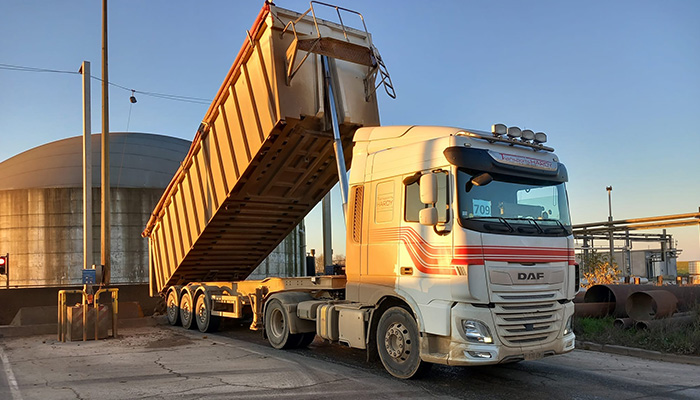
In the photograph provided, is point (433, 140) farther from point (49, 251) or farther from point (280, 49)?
point (49, 251)

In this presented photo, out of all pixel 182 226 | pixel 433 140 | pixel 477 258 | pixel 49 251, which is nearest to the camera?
pixel 477 258

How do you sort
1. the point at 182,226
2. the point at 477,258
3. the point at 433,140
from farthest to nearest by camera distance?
the point at 182,226
the point at 433,140
the point at 477,258

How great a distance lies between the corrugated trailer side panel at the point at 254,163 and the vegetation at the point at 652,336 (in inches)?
231

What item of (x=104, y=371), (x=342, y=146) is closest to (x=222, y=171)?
(x=342, y=146)

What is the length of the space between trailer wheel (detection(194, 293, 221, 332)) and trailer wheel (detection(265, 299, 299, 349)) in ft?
9.77

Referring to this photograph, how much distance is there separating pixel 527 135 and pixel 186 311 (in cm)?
998

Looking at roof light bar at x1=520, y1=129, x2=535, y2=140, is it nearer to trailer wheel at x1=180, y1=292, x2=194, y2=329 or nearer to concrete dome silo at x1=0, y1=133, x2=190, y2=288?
trailer wheel at x1=180, y1=292, x2=194, y2=329

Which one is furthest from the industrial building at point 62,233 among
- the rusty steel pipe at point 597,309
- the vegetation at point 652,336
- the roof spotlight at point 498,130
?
the roof spotlight at point 498,130

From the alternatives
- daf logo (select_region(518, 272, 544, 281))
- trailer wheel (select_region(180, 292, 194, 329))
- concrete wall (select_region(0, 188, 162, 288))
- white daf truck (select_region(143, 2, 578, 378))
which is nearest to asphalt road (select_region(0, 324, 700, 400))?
white daf truck (select_region(143, 2, 578, 378))

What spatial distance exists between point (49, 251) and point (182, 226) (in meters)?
18.2

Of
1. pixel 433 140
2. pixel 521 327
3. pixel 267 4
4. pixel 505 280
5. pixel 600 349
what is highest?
pixel 267 4

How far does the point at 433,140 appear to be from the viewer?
759 cm

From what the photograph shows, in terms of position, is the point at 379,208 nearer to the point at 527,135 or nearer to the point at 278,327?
the point at 527,135

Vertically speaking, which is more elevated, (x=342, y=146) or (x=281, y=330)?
(x=342, y=146)
